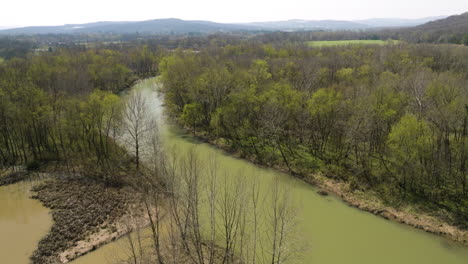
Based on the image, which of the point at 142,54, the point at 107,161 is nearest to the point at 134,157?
the point at 107,161

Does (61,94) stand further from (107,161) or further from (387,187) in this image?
(387,187)

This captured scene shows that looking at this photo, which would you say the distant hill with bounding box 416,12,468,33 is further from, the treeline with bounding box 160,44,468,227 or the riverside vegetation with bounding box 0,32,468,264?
the riverside vegetation with bounding box 0,32,468,264

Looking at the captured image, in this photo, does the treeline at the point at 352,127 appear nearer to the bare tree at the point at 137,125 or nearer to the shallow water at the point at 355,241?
the shallow water at the point at 355,241

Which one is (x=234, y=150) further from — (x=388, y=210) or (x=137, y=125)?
(x=388, y=210)

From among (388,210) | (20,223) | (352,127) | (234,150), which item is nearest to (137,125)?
(234,150)

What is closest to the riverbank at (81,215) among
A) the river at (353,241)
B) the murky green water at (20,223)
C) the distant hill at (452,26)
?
the murky green water at (20,223)
